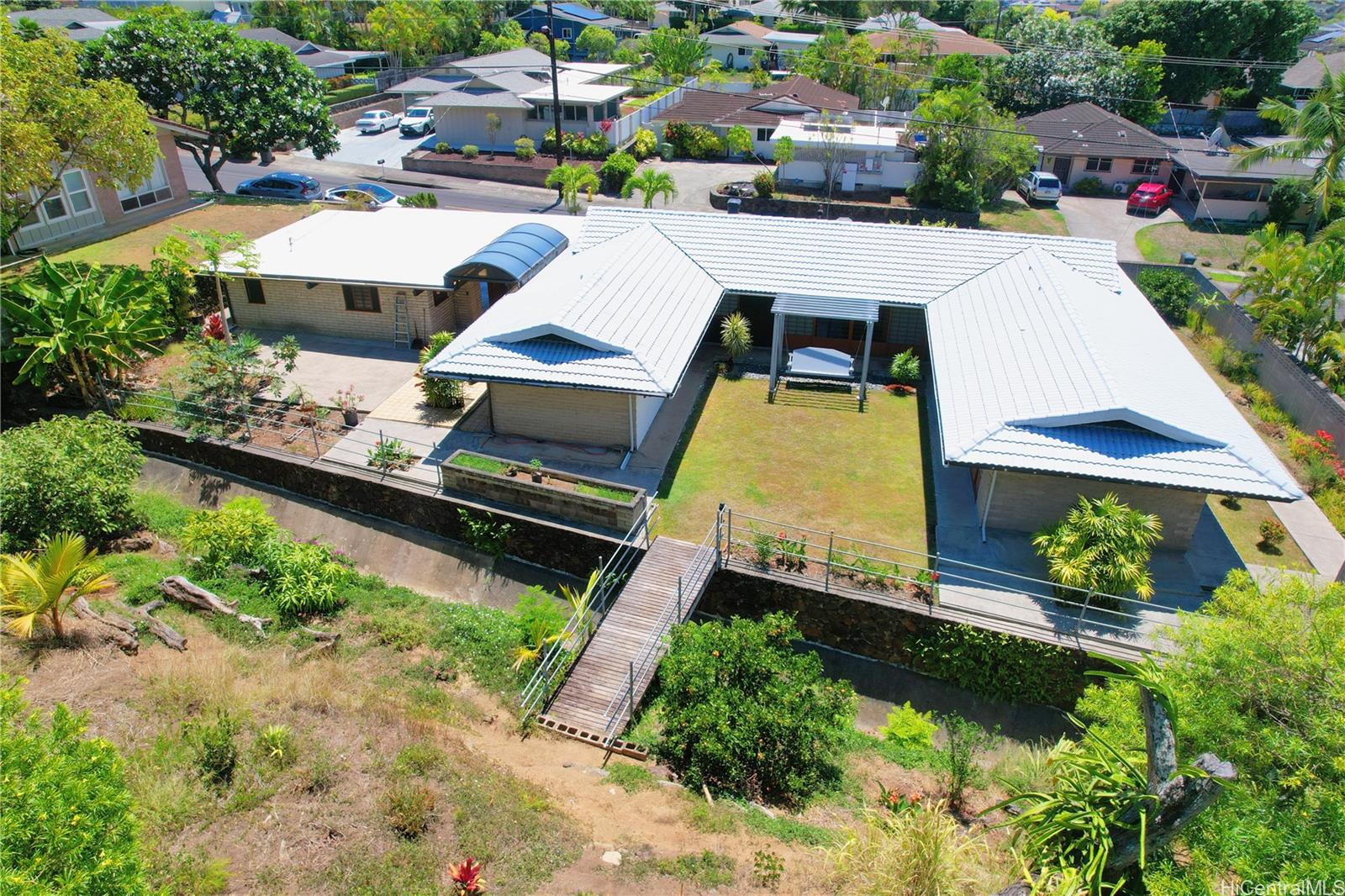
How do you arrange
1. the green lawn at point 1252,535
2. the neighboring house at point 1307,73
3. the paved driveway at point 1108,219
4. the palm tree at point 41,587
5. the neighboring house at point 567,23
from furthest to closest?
the neighboring house at point 567,23 → the neighboring house at point 1307,73 → the paved driveway at point 1108,219 → the green lawn at point 1252,535 → the palm tree at point 41,587

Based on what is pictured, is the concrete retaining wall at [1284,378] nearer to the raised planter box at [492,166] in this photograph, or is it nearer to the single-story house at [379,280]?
the single-story house at [379,280]

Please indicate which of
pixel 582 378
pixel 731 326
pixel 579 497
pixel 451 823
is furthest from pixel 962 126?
pixel 451 823

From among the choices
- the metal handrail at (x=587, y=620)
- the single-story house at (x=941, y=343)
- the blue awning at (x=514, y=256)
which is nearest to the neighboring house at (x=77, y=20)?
the blue awning at (x=514, y=256)

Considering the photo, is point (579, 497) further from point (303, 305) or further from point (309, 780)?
point (303, 305)

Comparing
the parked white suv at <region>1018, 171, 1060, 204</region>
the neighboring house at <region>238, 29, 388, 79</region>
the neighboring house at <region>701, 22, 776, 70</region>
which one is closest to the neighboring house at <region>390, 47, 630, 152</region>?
the neighboring house at <region>238, 29, 388, 79</region>

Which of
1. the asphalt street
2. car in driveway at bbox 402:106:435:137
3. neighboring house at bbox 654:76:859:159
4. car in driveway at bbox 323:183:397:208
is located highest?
neighboring house at bbox 654:76:859:159

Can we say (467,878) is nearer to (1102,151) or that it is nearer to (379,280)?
(379,280)

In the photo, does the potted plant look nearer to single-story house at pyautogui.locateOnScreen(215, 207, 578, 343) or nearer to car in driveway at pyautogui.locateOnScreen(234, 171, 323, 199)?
single-story house at pyautogui.locateOnScreen(215, 207, 578, 343)
